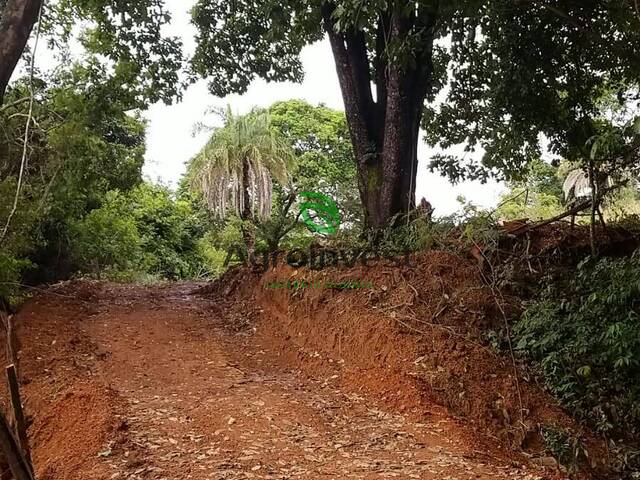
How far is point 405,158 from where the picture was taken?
8039 millimetres

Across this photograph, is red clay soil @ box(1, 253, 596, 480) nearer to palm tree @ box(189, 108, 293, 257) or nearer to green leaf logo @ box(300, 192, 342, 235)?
green leaf logo @ box(300, 192, 342, 235)

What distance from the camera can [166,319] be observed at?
7.83 meters

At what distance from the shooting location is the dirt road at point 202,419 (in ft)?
12.4

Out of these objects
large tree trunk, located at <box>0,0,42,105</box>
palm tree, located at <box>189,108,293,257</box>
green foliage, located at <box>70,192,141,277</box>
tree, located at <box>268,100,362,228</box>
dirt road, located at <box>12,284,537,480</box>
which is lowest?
dirt road, located at <box>12,284,537,480</box>

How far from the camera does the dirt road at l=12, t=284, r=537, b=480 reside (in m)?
3.77

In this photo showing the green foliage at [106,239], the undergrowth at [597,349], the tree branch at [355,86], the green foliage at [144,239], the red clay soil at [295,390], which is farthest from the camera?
the green foliage at [144,239]

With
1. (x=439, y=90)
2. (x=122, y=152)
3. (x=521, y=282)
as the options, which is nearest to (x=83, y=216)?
(x=122, y=152)

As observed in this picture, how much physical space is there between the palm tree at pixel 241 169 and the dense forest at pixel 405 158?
4 centimetres

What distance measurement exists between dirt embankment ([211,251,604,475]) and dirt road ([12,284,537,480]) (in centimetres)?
23

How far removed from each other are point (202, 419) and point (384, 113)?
576cm

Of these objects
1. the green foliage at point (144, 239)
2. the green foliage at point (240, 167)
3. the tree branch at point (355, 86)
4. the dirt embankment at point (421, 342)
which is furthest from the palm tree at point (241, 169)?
the dirt embankment at point (421, 342)

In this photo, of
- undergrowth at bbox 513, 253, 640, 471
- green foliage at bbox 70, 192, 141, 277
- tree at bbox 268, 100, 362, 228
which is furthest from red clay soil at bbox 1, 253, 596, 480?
tree at bbox 268, 100, 362, 228

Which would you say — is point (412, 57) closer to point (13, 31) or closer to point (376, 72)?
point (376, 72)

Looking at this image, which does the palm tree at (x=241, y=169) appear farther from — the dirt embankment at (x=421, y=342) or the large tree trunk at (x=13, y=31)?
the large tree trunk at (x=13, y=31)
